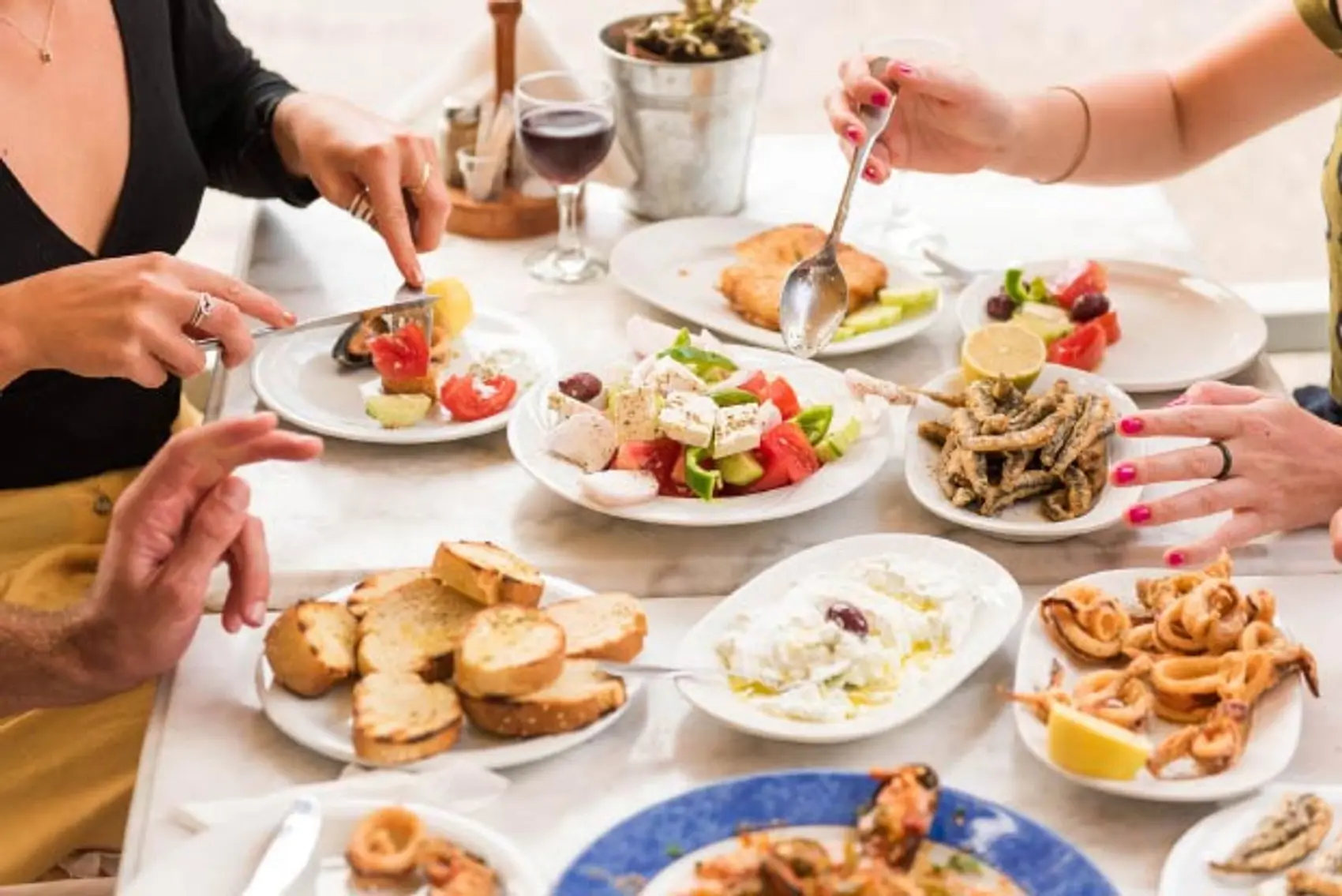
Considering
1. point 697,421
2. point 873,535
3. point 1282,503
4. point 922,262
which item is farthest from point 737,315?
point 1282,503

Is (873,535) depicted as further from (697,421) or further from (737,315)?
(737,315)

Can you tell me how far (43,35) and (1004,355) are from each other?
107cm

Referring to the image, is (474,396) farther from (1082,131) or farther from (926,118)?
(1082,131)

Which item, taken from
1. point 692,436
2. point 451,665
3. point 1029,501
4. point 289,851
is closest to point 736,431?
point 692,436

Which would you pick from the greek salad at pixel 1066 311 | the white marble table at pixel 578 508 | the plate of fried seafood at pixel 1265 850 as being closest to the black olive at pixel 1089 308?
the greek salad at pixel 1066 311

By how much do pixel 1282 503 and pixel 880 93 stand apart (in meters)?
0.67

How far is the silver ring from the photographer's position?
1.53 m

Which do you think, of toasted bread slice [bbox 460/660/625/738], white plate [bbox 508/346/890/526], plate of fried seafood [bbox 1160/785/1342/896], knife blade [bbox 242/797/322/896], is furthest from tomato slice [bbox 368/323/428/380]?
plate of fried seafood [bbox 1160/785/1342/896]

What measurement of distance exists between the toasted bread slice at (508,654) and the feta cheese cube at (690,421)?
314mm

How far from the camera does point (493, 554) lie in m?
1.47

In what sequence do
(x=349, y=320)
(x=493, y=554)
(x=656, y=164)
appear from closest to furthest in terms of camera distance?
(x=493, y=554)
(x=349, y=320)
(x=656, y=164)

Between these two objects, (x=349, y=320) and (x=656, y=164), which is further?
(x=656, y=164)

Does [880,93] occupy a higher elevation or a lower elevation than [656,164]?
higher

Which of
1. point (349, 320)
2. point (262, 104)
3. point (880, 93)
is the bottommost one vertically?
point (349, 320)
